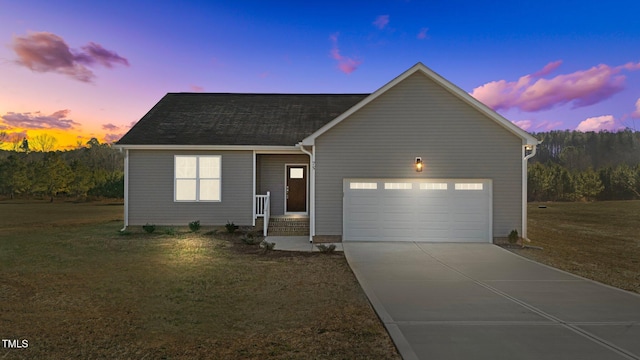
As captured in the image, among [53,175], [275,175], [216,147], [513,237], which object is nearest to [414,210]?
[513,237]

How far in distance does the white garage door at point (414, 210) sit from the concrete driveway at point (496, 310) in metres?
2.52

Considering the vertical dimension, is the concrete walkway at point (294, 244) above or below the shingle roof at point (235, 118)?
below

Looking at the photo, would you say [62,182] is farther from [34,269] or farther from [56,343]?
[56,343]

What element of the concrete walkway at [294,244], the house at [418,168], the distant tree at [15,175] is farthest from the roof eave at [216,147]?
the distant tree at [15,175]

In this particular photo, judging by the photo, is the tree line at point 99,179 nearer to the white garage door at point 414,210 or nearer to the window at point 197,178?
the window at point 197,178

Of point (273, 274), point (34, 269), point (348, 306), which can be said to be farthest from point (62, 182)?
point (348, 306)

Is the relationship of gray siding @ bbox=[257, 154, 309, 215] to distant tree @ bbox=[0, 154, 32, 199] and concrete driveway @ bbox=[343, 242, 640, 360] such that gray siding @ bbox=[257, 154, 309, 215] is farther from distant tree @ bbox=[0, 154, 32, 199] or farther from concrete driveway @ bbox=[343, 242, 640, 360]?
distant tree @ bbox=[0, 154, 32, 199]

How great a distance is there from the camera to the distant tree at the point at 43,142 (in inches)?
1905

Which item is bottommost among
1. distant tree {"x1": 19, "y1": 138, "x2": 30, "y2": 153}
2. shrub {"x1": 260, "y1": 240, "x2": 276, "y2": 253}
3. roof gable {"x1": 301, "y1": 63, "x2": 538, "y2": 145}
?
shrub {"x1": 260, "y1": 240, "x2": 276, "y2": 253}

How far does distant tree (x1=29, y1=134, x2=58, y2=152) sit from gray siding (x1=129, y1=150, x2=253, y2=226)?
4666 cm

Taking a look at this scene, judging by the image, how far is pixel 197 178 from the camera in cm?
1356

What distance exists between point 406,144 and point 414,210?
225 centimetres

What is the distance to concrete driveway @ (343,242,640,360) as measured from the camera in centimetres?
412

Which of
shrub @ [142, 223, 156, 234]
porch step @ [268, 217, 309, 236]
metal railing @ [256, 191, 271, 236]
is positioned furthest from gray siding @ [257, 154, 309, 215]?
shrub @ [142, 223, 156, 234]
